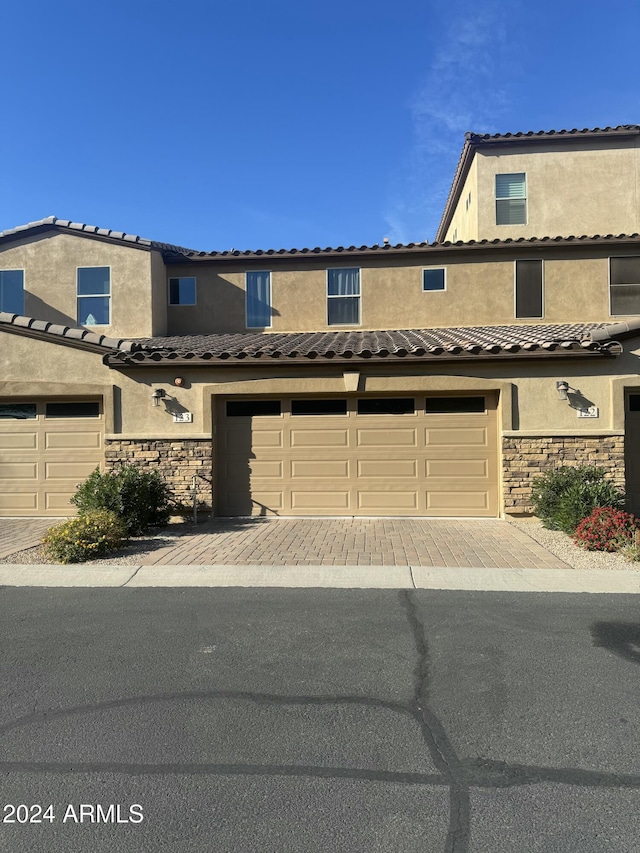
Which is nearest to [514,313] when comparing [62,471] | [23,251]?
[62,471]

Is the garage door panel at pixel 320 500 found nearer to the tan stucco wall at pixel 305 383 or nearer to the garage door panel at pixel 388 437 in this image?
the garage door panel at pixel 388 437

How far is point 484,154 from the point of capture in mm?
16750

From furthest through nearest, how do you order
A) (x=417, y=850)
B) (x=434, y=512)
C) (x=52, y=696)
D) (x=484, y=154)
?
(x=484, y=154)
(x=434, y=512)
(x=52, y=696)
(x=417, y=850)

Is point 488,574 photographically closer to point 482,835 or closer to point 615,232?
point 482,835

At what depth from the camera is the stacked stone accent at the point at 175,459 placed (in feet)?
39.0

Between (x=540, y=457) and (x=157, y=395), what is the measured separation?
7857 mm

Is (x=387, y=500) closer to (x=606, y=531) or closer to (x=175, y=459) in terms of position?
(x=606, y=531)

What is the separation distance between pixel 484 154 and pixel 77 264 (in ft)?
39.2

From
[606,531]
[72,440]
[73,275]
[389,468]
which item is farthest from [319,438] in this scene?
[73,275]

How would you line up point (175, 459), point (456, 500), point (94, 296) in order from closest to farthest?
point (456, 500)
point (175, 459)
point (94, 296)

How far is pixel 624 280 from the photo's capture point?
49.4 feet

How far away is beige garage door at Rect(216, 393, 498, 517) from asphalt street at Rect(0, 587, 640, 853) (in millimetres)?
5683

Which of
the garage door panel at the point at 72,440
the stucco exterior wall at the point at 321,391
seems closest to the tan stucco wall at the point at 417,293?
the stucco exterior wall at the point at 321,391

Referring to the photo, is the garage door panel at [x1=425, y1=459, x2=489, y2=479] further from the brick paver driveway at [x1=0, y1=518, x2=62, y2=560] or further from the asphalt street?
the brick paver driveway at [x1=0, y1=518, x2=62, y2=560]
